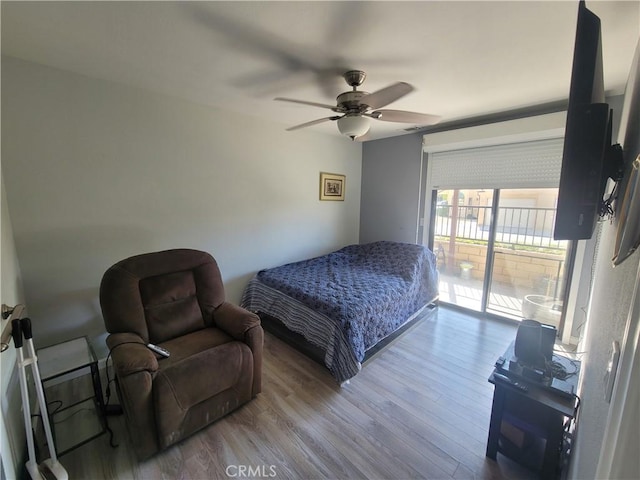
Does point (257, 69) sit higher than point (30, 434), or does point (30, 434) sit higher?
point (257, 69)

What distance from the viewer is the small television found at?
897 millimetres

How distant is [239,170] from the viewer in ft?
9.89

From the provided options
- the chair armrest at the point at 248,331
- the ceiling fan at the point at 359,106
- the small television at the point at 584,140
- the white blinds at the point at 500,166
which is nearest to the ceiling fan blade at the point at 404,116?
the ceiling fan at the point at 359,106

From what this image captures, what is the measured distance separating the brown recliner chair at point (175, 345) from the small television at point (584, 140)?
1.86 metres

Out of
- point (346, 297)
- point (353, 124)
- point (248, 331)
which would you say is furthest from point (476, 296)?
point (248, 331)

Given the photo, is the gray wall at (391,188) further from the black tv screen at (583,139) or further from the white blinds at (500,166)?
the black tv screen at (583,139)

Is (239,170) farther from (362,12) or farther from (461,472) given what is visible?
(461,472)

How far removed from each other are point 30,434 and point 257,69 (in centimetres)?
245

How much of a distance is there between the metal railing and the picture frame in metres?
1.43

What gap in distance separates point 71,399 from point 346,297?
2228mm

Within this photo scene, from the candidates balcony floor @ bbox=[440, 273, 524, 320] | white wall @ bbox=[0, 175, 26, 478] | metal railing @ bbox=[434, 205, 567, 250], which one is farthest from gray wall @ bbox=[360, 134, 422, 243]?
white wall @ bbox=[0, 175, 26, 478]

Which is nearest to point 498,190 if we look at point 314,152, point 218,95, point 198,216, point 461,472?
point 314,152

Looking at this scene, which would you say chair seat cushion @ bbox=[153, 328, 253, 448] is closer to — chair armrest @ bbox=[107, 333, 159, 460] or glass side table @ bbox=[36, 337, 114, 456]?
chair armrest @ bbox=[107, 333, 159, 460]

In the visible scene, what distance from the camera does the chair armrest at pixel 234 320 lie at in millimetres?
1945
